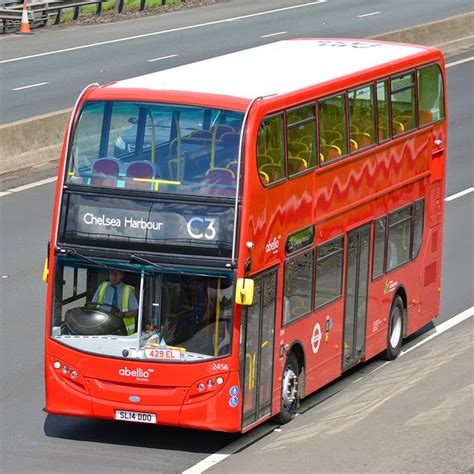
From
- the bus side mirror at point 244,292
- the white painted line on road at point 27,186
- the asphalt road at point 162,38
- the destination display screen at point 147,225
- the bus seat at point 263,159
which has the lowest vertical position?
the asphalt road at point 162,38

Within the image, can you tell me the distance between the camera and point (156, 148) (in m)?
14.1

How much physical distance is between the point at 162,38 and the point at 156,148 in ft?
106

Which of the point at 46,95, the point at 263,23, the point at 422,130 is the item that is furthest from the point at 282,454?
the point at 263,23

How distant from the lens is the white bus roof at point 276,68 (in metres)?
14.5

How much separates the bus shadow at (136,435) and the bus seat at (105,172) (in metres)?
2.58

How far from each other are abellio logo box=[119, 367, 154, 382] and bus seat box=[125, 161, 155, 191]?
67.9 inches

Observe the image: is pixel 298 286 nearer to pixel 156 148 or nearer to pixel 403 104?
pixel 156 148

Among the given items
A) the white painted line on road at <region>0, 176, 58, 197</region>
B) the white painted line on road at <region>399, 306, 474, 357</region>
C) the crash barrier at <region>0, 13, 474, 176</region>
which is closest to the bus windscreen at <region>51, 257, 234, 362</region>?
the white painted line on road at <region>399, 306, 474, 357</region>

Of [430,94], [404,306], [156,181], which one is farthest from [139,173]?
[430,94]

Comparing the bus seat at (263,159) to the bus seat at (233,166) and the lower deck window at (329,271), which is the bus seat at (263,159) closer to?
the bus seat at (233,166)

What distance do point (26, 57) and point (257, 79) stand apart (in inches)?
1116

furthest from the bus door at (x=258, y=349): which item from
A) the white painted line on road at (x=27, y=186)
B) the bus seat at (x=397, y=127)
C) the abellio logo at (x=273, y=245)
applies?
the white painted line on road at (x=27, y=186)

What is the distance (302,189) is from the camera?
14.8 metres

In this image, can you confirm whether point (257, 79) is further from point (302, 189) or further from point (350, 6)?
point (350, 6)
